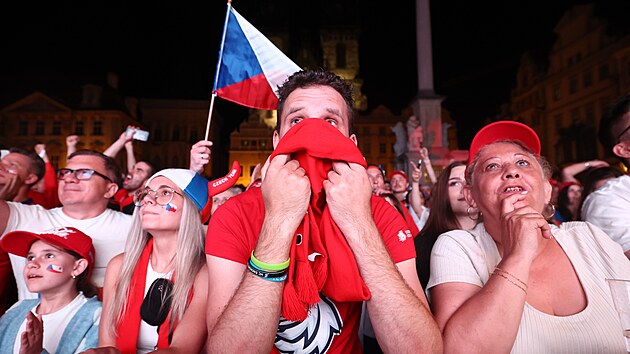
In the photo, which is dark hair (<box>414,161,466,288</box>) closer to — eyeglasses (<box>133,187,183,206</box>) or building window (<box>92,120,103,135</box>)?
eyeglasses (<box>133,187,183,206</box>)

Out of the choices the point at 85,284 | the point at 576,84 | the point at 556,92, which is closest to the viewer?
the point at 85,284

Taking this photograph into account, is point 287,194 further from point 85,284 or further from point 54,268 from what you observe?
point 85,284

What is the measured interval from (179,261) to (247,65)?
275cm

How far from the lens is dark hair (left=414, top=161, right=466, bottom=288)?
3.14m

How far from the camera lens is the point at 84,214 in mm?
3531

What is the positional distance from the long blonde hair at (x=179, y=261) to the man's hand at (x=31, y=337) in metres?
0.37

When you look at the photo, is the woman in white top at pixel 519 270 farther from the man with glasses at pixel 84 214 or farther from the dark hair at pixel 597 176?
the dark hair at pixel 597 176

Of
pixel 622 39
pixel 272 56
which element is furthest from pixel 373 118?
pixel 272 56

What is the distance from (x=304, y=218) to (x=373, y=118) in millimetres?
51504

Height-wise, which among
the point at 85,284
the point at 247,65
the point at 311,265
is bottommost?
the point at 85,284

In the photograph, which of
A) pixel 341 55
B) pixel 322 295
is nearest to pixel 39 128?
pixel 341 55

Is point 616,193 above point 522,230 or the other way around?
above

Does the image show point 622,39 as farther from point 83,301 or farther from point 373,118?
point 83,301

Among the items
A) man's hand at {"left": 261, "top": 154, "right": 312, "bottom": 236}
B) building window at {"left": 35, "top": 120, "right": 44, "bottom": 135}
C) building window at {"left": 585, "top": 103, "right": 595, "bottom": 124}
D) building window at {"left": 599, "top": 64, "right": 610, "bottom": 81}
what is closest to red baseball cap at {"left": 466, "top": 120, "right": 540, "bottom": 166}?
man's hand at {"left": 261, "top": 154, "right": 312, "bottom": 236}
